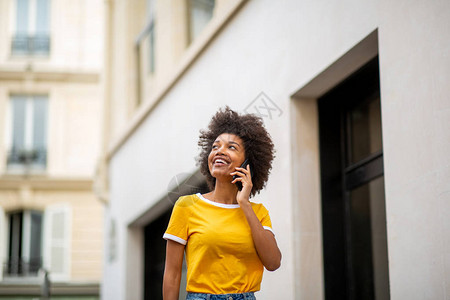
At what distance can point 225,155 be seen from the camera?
4105mm

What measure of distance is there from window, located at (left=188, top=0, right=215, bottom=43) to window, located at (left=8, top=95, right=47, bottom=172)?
12.4 metres

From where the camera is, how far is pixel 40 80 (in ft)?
73.2

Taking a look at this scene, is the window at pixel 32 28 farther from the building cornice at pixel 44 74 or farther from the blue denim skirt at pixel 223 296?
the blue denim skirt at pixel 223 296

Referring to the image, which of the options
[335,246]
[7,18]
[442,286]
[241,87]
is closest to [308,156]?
[335,246]

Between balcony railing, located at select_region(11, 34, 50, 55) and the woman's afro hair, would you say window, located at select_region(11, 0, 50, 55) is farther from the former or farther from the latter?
the woman's afro hair

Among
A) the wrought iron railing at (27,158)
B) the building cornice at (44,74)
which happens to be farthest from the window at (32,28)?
the wrought iron railing at (27,158)

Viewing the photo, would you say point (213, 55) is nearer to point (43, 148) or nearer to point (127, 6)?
point (127, 6)

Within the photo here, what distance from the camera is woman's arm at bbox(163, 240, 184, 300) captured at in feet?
13.0

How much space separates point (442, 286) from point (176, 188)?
5.08 ft

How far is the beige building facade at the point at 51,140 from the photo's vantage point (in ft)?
70.6

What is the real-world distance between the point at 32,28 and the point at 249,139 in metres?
19.8

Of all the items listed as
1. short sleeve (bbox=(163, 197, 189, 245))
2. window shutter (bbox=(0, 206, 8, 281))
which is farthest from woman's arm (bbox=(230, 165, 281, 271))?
window shutter (bbox=(0, 206, 8, 281))

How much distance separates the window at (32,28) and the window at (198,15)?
12.9 meters

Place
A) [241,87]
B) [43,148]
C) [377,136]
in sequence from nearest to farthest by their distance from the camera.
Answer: [377,136]
[241,87]
[43,148]
